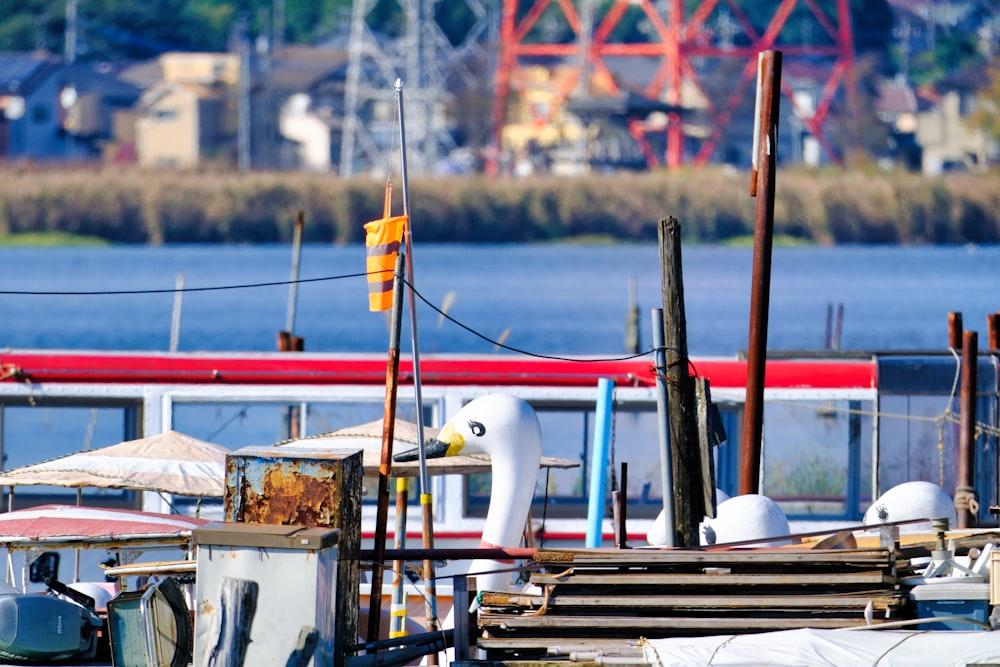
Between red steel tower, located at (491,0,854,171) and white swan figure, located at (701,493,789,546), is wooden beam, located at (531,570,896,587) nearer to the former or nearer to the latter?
white swan figure, located at (701,493,789,546)

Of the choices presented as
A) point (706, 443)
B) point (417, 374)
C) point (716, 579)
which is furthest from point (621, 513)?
point (716, 579)

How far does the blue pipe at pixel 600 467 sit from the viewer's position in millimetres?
15125

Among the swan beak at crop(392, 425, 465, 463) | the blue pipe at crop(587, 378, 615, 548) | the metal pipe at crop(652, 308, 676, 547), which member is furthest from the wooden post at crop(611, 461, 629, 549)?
the swan beak at crop(392, 425, 465, 463)

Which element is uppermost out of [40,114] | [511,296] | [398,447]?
[40,114]

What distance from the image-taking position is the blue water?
47719mm

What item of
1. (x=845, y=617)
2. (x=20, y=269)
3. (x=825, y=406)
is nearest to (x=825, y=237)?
(x=20, y=269)

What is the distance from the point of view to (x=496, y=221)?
79.2 m

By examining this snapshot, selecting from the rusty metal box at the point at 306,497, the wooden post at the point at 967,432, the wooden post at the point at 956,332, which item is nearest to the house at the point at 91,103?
the wooden post at the point at 956,332

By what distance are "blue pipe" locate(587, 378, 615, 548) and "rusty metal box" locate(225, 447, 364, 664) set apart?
14.4ft

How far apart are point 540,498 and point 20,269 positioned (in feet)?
174

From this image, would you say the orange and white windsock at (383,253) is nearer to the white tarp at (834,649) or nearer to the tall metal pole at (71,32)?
Result: the white tarp at (834,649)

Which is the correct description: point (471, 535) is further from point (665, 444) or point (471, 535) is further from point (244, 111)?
point (244, 111)

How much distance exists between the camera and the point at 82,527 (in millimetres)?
12305

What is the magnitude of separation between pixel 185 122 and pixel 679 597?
9012 centimetres
